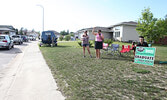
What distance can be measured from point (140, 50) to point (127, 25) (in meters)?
25.3

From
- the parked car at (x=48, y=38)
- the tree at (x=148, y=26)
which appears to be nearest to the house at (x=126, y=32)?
the tree at (x=148, y=26)

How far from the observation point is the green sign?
20.5 feet

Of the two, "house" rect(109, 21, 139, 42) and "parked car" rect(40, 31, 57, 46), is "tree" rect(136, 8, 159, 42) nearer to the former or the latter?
"house" rect(109, 21, 139, 42)

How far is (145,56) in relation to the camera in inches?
257

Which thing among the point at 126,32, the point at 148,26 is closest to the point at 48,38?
the point at 148,26

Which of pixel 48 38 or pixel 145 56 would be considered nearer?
pixel 145 56

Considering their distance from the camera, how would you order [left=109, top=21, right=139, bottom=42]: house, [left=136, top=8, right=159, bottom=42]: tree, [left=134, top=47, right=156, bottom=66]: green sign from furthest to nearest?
[left=109, top=21, right=139, bottom=42]: house → [left=136, top=8, right=159, bottom=42]: tree → [left=134, top=47, right=156, bottom=66]: green sign

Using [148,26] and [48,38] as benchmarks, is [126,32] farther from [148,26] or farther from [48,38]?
[48,38]

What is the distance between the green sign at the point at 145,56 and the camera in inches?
246

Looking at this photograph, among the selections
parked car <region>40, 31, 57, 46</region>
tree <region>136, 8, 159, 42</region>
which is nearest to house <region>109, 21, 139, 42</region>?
tree <region>136, 8, 159, 42</region>

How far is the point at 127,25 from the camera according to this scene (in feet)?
100

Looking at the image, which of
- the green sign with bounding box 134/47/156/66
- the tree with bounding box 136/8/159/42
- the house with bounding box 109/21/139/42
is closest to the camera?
the green sign with bounding box 134/47/156/66

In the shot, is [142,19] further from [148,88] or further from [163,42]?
[148,88]

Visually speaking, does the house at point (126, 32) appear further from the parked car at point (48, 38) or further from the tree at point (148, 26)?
the parked car at point (48, 38)
